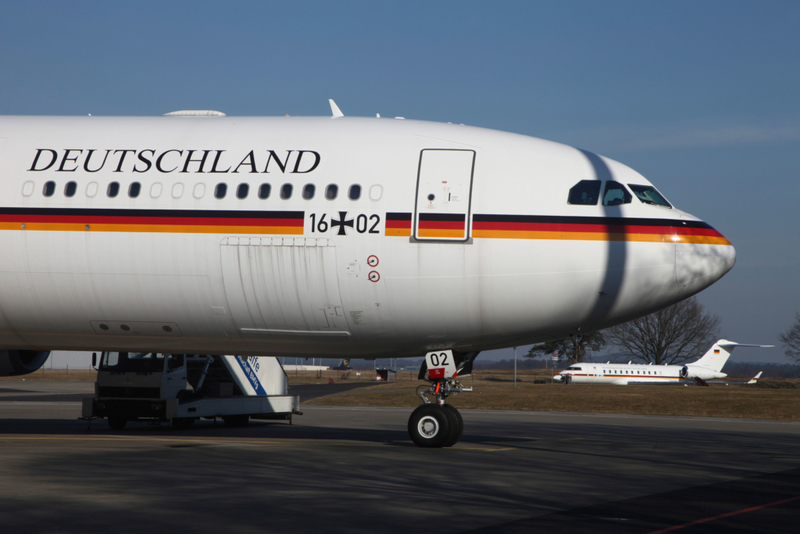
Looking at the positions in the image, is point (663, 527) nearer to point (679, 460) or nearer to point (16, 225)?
point (679, 460)

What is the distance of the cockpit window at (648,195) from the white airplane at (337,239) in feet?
0.14

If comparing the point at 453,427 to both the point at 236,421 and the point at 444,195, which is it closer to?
the point at 444,195

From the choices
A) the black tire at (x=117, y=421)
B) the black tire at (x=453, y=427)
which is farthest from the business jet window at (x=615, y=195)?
the black tire at (x=117, y=421)

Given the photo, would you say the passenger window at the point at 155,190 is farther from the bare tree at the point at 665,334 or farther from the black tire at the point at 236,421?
the bare tree at the point at 665,334

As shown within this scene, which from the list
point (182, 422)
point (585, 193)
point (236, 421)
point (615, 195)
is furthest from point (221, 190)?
point (236, 421)

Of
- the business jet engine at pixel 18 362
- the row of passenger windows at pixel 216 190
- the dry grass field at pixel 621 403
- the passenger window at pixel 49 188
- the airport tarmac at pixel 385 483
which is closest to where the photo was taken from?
the airport tarmac at pixel 385 483

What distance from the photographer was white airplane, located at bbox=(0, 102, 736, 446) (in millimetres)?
13531

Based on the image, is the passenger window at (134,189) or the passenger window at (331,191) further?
the passenger window at (134,189)

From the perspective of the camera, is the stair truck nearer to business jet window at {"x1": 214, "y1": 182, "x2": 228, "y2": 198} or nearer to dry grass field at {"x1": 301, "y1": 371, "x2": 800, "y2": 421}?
business jet window at {"x1": 214, "y1": 182, "x2": 228, "y2": 198}

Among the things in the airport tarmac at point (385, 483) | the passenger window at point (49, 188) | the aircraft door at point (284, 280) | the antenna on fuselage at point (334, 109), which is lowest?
the airport tarmac at point (385, 483)

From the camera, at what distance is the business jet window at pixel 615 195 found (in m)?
13.8

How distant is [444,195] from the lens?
541 inches

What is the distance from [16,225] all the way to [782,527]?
13.2 m

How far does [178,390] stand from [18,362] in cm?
416
